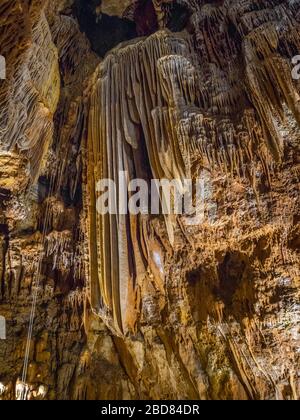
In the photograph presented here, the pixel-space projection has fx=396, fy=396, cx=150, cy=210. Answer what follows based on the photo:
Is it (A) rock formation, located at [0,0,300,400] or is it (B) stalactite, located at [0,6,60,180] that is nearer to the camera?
(A) rock formation, located at [0,0,300,400]

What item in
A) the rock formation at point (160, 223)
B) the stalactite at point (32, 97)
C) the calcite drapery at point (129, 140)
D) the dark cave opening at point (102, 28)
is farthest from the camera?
the dark cave opening at point (102, 28)

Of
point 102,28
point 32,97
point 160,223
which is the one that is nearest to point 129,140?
point 160,223

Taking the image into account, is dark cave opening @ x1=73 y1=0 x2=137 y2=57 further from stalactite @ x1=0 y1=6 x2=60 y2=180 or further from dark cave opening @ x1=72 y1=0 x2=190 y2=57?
stalactite @ x1=0 y1=6 x2=60 y2=180

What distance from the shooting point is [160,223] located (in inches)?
184

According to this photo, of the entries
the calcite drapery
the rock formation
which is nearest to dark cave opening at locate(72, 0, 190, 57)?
the rock formation

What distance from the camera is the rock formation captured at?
3996 mm

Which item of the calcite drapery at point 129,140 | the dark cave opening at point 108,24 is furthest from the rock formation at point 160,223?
the dark cave opening at point 108,24

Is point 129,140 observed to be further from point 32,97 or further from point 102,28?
point 102,28

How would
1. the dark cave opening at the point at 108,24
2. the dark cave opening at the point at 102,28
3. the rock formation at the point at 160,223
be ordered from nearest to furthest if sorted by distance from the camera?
the rock formation at the point at 160,223 → the dark cave opening at the point at 108,24 → the dark cave opening at the point at 102,28

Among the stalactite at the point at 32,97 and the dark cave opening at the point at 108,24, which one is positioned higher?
→ the dark cave opening at the point at 108,24

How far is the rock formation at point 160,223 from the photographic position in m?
4.00

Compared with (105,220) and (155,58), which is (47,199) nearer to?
(105,220)

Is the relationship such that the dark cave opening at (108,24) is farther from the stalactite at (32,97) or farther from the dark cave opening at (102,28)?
the stalactite at (32,97)

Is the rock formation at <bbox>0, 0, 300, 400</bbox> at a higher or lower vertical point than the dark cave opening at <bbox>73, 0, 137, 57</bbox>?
lower
